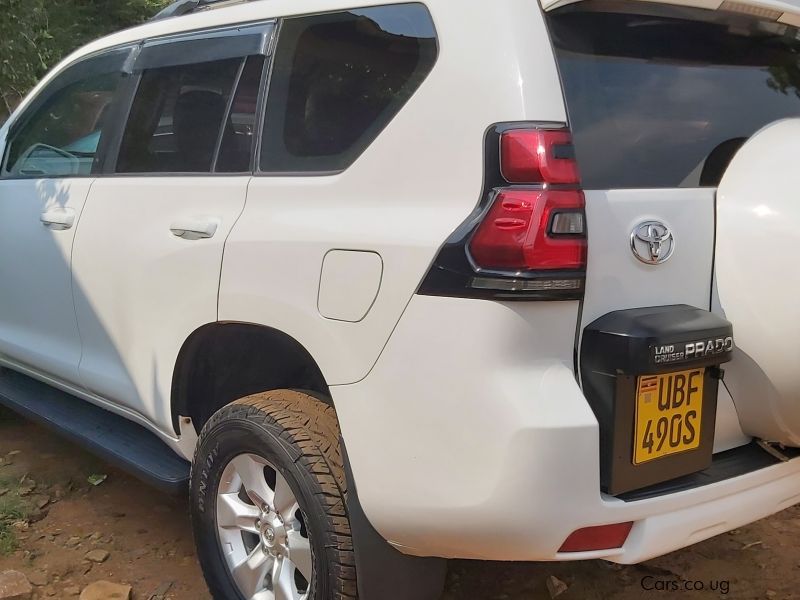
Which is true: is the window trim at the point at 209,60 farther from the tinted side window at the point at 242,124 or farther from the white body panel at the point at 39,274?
the white body panel at the point at 39,274

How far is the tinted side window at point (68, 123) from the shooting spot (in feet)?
10.4

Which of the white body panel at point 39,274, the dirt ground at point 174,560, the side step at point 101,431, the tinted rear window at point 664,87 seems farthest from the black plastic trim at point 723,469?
the white body panel at point 39,274

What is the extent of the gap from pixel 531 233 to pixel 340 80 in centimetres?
81

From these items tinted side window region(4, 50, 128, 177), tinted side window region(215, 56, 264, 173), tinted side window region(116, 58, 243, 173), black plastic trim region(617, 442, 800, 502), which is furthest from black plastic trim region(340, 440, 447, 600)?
tinted side window region(4, 50, 128, 177)

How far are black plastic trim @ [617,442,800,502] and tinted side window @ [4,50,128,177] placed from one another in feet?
7.82

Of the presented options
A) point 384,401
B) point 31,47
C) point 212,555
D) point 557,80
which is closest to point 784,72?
point 557,80

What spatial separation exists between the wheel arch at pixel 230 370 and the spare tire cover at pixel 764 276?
1.13 meters

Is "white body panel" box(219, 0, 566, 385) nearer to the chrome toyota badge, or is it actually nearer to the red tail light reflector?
the chrome toyota badge

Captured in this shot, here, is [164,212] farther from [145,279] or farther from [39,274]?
[39,274]

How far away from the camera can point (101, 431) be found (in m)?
3.14

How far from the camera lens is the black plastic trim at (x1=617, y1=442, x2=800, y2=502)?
6.15 feet

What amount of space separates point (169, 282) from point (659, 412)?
5.00 ft

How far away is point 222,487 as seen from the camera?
2.44 m

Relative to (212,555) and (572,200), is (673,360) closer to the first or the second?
(572,200)
